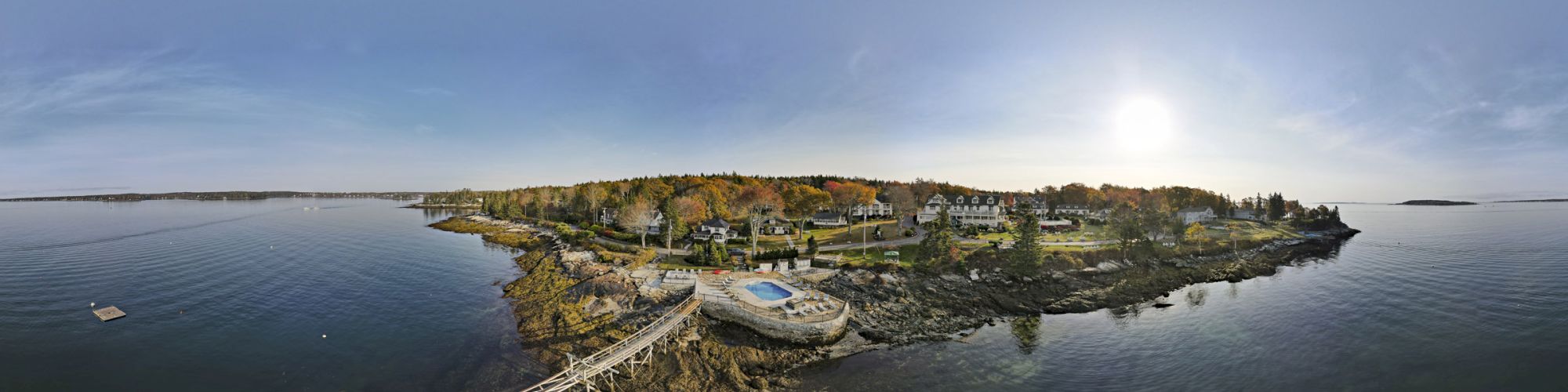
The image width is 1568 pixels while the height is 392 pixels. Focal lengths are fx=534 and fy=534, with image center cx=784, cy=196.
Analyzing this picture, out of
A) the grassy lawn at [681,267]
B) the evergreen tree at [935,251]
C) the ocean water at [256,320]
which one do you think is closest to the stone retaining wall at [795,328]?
the ocean water at [256,320]

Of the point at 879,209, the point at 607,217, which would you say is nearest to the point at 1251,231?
the point at 879,209

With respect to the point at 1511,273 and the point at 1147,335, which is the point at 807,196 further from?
the point at 1511,273

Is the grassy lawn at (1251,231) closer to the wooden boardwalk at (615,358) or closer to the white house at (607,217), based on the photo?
the wooden boardwalk at (615,358)

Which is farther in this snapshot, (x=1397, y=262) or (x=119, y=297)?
(x=1397, y=262)

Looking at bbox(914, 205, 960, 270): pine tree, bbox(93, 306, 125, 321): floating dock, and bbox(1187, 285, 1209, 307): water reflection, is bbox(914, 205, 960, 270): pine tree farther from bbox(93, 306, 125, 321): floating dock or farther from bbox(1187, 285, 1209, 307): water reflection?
bbox(93, 306, 125, 321): floating dock

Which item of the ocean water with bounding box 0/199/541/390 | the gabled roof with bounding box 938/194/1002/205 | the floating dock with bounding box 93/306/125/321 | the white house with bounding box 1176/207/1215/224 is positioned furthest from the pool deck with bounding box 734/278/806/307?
the white house with bounding box 1176/207/1215/224

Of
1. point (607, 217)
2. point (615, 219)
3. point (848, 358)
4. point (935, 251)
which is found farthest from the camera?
point (607, 217)

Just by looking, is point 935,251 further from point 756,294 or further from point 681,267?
point 681,267

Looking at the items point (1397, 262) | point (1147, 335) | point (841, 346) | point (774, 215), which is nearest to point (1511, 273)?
point (1397, 262)
